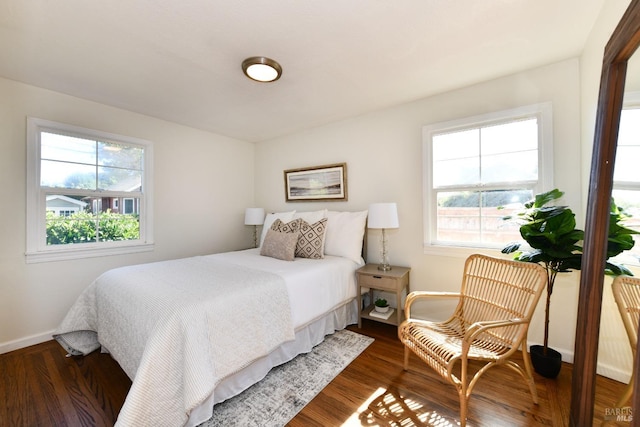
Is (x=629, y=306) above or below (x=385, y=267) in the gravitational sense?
above

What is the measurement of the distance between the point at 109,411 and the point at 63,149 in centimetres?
250

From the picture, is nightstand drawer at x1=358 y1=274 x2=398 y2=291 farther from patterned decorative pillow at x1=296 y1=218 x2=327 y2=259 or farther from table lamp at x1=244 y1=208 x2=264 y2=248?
table lamp at x1=244 y1=208 x2=264 y2=248

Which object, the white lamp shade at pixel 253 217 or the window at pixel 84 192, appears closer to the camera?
the window at pixel 84 192

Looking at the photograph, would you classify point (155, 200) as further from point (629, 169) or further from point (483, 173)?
point (629, 169)

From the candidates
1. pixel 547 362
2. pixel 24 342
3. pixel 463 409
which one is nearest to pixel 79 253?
pixel 24 342

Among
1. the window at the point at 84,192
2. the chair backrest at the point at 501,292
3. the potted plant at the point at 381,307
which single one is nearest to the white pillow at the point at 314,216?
the potted plant at the point at 381,307

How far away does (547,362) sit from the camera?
1.89 metres

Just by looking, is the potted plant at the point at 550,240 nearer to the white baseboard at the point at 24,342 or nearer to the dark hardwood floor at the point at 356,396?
the dark hardwood floor at the point at 356,396

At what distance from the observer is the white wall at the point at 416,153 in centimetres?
207

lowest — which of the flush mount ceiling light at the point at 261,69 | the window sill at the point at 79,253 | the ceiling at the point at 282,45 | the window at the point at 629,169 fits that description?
the window sill at the point at 79,253

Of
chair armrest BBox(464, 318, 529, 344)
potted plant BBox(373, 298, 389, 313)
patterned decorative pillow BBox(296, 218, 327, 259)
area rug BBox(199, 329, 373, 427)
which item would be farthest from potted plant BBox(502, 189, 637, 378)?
patterned decorative pillow BBox(296, 218, 327, 259)

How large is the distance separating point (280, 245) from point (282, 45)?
1.87 metres

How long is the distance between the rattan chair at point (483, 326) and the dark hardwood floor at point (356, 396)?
141mm

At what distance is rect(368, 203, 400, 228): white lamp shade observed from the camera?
103 inches
